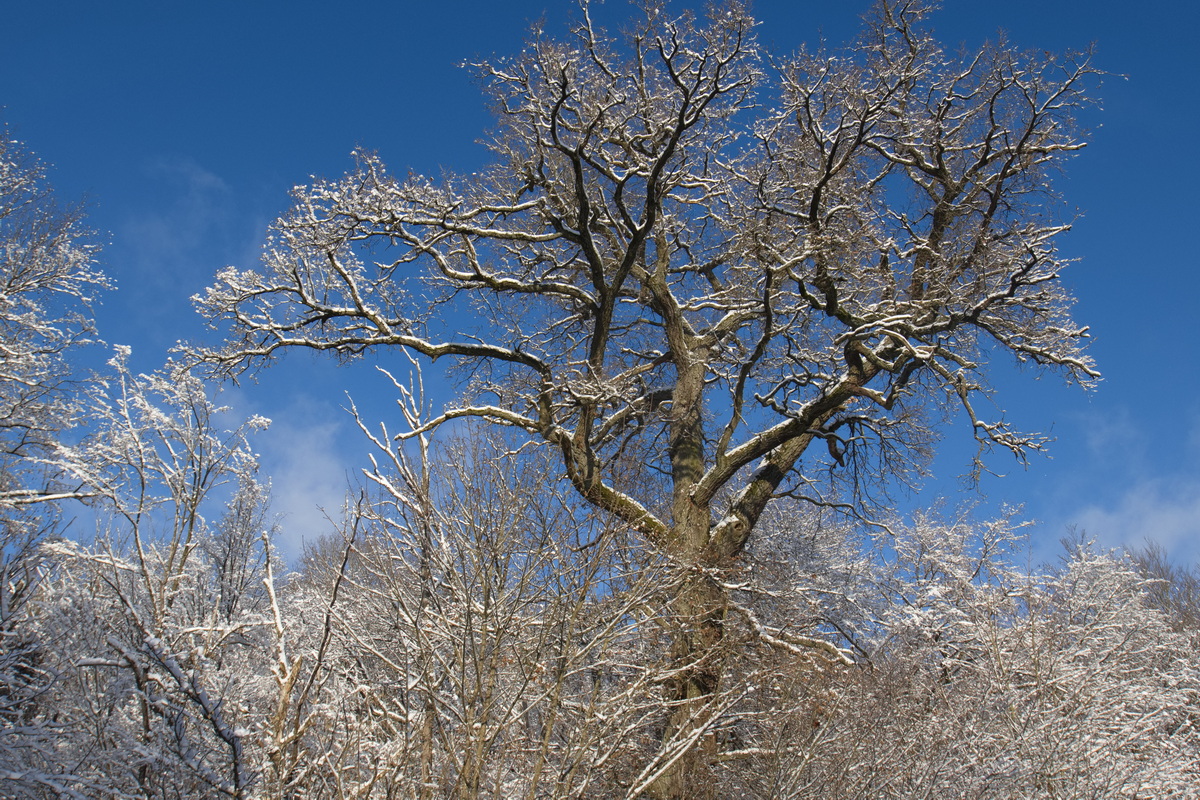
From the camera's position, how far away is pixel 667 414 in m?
10.8

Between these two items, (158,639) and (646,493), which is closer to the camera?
(158,639)

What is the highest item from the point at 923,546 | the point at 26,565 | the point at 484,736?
the point at 923,546

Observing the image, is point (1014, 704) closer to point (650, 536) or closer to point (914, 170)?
point (650, 536)

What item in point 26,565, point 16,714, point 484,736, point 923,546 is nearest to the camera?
point 484,736

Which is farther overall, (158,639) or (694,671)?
(694,671)

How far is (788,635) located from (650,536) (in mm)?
1995

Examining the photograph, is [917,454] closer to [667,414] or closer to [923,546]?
[667,414]

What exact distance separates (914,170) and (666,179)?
3.80m

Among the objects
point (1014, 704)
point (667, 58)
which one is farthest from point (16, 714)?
point (1014, 704)

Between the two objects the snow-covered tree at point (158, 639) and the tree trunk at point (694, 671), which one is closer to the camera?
the snow-covered tree at point (158, 639)

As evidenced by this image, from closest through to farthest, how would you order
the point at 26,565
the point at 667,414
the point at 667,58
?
1. the point at 26,565
2. the point at 667,58
3. the point at 667,414

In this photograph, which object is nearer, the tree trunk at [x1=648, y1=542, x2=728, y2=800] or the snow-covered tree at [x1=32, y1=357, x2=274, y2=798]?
the snow-covered tree at [x1=32, y1=357, x2=274, y2=798]

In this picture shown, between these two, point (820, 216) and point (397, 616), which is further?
point (820, 216)

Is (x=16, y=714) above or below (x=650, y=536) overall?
below
